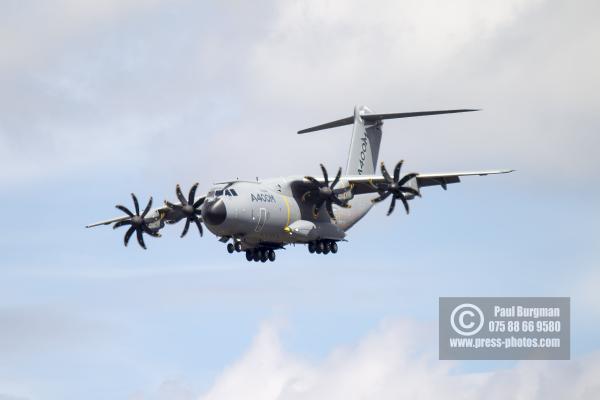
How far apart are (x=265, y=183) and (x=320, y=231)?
349 centimetres

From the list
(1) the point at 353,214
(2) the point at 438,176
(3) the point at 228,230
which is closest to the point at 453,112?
(2) the point at 438,176

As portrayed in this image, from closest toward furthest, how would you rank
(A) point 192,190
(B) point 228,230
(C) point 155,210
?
(B) point 228,230
(A) point 192,190
(C) point 155,210

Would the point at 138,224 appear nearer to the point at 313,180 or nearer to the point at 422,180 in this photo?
the point at 313,180

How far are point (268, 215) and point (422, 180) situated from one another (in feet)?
23.9

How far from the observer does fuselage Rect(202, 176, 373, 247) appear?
168 feet

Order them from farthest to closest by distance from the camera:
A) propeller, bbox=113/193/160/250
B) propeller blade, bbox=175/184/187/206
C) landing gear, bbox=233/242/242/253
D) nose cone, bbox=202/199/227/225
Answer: propeller, bbox=113/193/160/250, landing gear, bbox=233/242/242/253, propeller blade, bbox=175/184/187/206, nose cone, bbox=202/199/227/225

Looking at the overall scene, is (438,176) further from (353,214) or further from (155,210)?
(155,210)

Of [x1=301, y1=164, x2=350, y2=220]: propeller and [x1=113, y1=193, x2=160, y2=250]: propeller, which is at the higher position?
[x1=301, y1=164, x2=350, y2=220]: propeller

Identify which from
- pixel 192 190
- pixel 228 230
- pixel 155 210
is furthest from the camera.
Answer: pixel 155 210

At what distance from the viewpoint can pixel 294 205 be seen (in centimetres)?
5462

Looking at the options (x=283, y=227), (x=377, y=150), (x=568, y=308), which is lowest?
(x=568, y=308)

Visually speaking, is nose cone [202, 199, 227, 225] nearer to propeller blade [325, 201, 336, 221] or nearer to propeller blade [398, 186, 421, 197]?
propeller blade [325, 201, 336, 221]

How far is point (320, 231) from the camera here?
55500 millimetres

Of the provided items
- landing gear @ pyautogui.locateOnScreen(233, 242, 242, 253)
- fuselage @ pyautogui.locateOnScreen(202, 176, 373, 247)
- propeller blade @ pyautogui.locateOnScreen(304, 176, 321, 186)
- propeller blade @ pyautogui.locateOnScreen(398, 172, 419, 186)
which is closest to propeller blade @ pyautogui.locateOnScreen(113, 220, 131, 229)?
landing gear @ pyautogui.locateOnScreen(233, 242, 242, 253)
